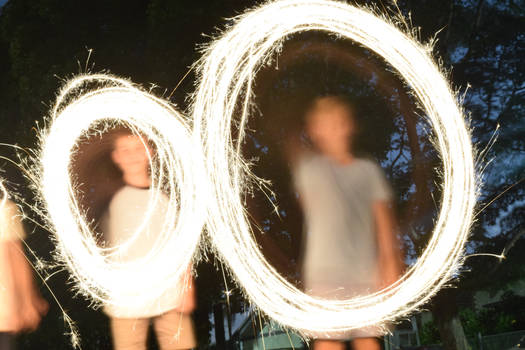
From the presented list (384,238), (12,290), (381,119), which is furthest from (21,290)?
(381,119)

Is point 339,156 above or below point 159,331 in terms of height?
above

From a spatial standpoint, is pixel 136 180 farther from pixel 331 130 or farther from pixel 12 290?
pixel 331 130

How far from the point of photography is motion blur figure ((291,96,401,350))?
9.43 ft

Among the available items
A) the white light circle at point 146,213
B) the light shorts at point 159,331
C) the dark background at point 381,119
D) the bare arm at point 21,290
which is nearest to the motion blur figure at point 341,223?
the light shorts at point 159,331

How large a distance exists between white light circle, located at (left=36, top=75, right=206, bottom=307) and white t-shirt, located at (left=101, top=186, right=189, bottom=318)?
0.03 m

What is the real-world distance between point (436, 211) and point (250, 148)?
2249 mm

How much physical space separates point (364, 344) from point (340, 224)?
0.73m

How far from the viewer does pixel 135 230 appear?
3.25m

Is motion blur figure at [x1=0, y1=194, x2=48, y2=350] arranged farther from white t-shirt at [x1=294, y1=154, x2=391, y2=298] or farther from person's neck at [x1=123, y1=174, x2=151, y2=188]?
white t-shirt at [x1=294, y1=154, x2=391, y2=298]

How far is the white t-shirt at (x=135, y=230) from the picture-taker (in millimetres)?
3217

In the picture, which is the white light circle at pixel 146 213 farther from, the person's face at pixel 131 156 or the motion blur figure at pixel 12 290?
the motion blur figure at pixel 12 290

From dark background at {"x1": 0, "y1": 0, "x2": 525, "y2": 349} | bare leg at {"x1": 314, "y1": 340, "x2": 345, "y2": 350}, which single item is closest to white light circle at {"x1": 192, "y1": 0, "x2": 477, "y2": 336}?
bare leg at {"x1": 314, "y1": 340, "x2": 345, "y2": 350}

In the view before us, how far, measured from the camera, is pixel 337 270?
2859mm

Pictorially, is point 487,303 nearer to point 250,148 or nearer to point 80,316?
point 250,148
